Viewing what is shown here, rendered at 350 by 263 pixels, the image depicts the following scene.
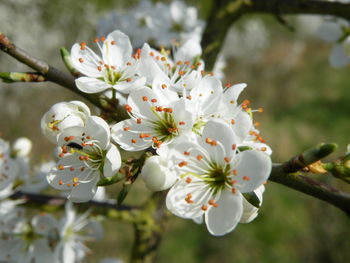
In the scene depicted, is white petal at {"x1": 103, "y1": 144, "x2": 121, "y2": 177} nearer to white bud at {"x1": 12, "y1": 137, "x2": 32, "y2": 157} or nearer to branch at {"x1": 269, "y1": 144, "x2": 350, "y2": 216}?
branch at {"x1": 269, "y1": 144, "x2": 350, "y2": 216}

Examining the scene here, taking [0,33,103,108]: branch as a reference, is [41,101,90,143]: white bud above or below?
below

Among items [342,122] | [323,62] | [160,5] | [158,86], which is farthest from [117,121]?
[323,62]

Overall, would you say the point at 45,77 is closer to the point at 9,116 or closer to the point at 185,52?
the point at 185,52

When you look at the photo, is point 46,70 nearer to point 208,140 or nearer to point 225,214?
point 208,140

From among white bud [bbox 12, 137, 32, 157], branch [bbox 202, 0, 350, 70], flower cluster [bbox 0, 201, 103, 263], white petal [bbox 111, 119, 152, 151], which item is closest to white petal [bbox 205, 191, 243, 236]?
white petal [bbox 111, 119, 152, 151]

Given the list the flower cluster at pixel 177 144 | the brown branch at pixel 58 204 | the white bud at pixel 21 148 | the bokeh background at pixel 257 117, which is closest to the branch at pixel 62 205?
the brown branch at pixel 58 204

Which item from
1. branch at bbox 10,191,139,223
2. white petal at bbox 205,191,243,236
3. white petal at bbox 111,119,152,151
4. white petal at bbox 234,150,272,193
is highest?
white petal at bbox 234,150,272,193
